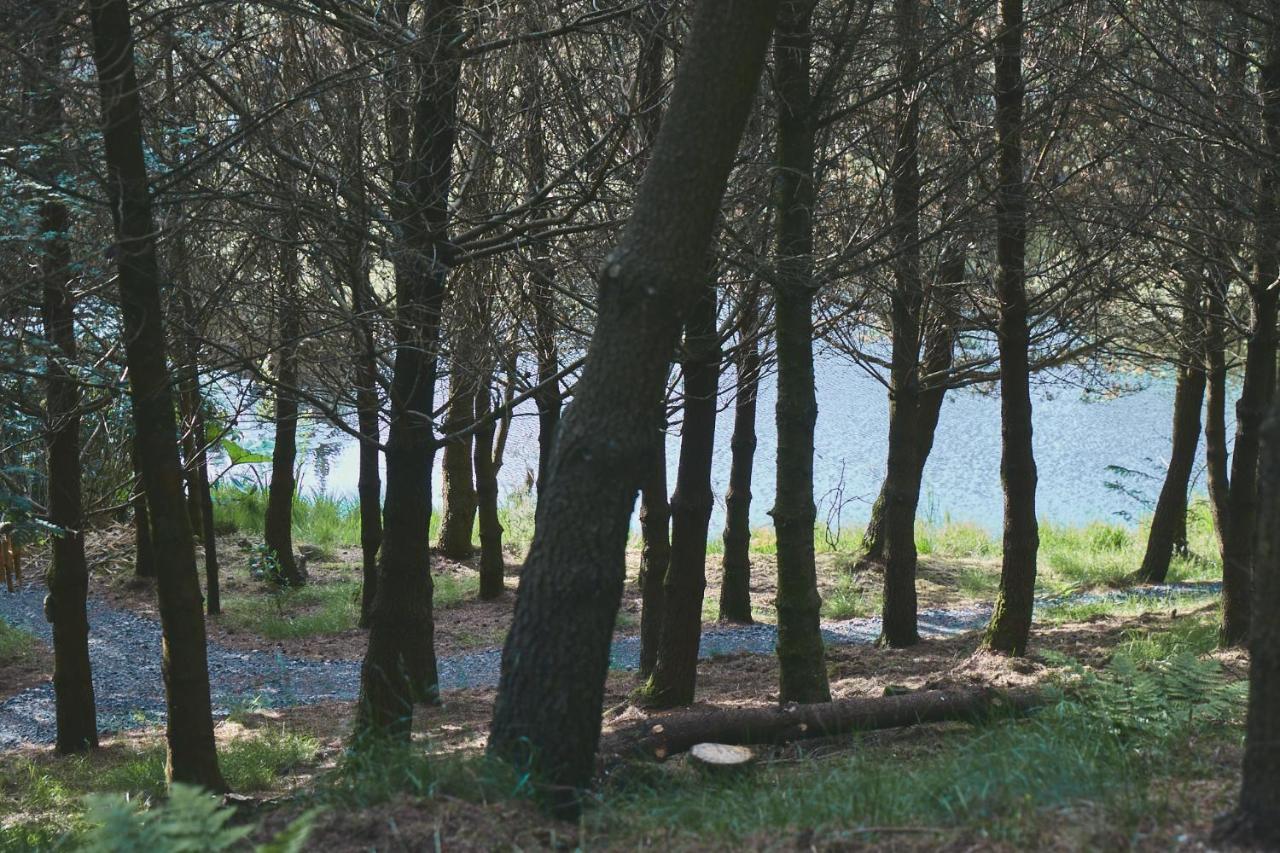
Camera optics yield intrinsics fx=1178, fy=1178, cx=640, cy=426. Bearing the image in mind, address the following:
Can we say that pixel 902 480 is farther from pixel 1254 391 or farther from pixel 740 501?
pixel 1254 391

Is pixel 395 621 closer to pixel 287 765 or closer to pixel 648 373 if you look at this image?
pixel 287 765

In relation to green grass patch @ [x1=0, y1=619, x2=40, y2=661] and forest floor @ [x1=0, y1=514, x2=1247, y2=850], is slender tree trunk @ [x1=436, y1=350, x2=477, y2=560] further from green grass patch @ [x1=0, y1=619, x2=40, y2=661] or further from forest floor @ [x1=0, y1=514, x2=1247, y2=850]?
forest floor @ [x1=0, y1=514, x2=1247, y2=850]

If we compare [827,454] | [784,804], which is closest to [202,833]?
[784,804]

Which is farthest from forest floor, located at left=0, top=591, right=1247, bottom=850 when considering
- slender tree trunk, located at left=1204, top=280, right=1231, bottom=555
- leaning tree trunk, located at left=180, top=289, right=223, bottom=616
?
slender tree trunk, located at left=1204, top=280, right=1231, bottom=555

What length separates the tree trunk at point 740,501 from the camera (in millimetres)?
12539

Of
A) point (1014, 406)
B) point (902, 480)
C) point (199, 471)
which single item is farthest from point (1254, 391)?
point (199, 471)

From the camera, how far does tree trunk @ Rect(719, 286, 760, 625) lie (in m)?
12.5

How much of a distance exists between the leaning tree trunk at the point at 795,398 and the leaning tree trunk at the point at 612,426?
103 inches

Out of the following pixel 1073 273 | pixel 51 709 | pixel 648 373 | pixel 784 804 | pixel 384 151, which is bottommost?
pixel 51 709

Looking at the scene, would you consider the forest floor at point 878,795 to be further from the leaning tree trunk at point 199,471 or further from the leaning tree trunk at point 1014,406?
the leaning tree trunk at point 199,471

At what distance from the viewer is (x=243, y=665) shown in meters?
13.1

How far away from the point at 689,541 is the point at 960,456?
957 inches

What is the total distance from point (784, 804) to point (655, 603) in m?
6.10

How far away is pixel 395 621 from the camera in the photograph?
27.0 feet
